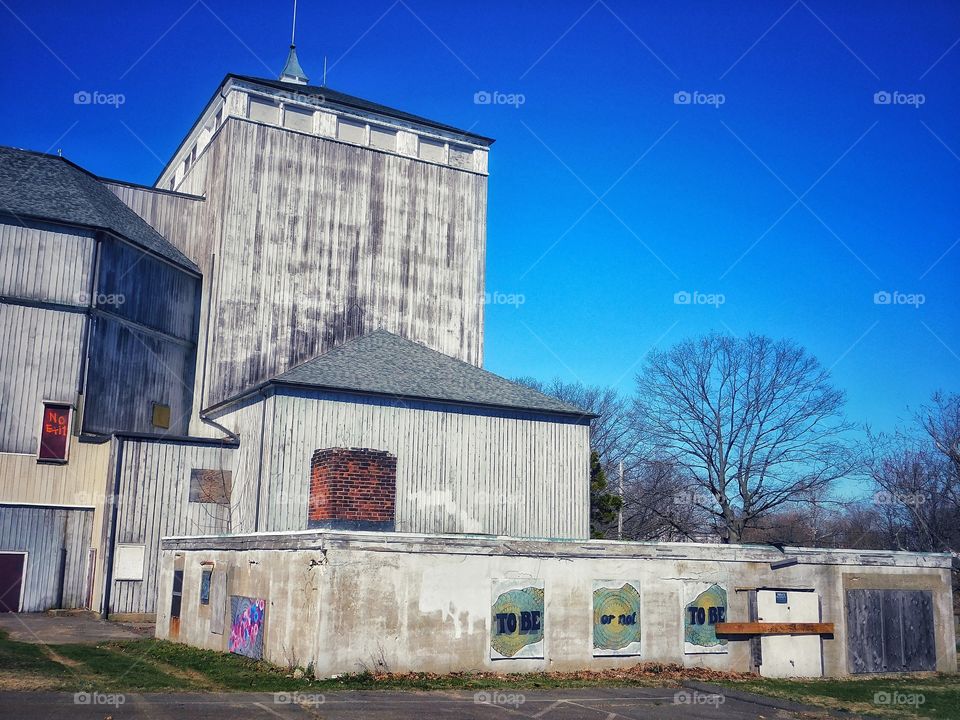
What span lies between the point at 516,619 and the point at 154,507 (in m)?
15.9

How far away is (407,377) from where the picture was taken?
31141mm

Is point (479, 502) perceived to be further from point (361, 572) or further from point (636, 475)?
point (636, 475)

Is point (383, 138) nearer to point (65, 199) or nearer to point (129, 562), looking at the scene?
point (65, 199)

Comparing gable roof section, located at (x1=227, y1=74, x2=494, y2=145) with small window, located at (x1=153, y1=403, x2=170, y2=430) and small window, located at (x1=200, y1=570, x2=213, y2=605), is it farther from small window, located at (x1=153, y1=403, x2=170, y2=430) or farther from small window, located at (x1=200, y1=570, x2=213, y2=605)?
small window, located at (x1=200, y1=570, x2=213, y2=605)

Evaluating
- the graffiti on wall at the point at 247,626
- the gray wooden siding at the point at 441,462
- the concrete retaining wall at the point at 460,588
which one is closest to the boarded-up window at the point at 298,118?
the gray wooden siding at the point at 441,462

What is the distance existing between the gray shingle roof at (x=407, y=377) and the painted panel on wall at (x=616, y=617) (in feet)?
40.6

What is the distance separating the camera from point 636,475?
6225 cm

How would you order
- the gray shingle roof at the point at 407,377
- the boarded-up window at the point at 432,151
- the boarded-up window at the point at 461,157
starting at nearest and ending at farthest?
the gray shingle roof at the point at 407,377 → the boarded-up window at the point at 432,151 → the boarded-up window at the point at 461,157

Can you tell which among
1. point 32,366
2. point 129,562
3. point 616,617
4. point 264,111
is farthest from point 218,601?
point 264,111

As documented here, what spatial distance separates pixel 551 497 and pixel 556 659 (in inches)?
536

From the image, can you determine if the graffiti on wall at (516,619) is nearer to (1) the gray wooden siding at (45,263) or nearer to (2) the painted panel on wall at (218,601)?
(2) the painted panel on wall at (218,601)

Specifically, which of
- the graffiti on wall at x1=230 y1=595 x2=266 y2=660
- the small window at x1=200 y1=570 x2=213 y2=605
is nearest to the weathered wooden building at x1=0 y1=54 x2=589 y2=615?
the small window at x1=200 y1=570 x2=213 y2=605

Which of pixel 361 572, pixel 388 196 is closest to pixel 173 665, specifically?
pixel 361 572

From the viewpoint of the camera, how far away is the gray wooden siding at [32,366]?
98.7 feet
